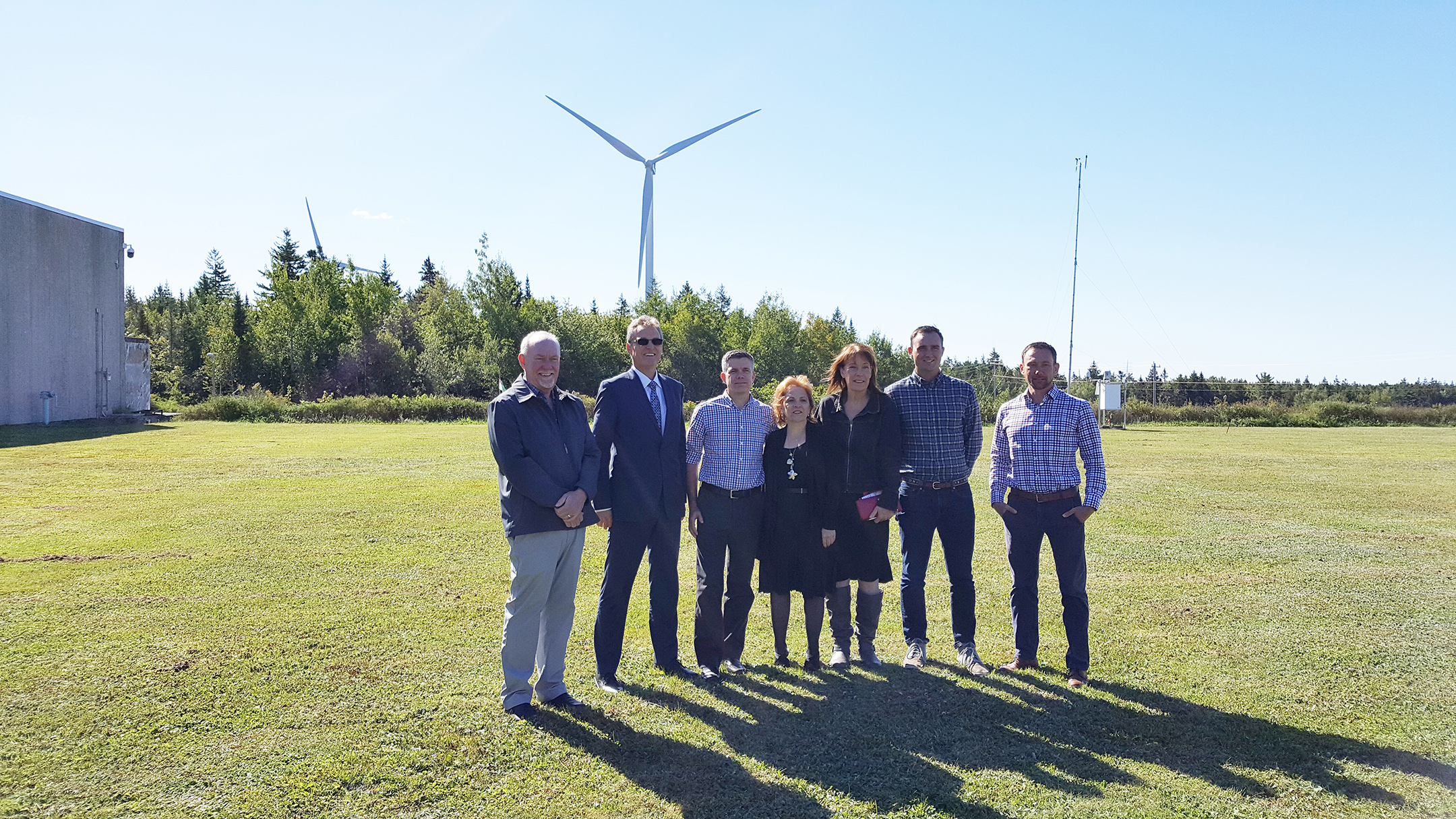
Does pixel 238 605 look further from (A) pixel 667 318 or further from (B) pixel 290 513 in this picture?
(A) pixel 667 318

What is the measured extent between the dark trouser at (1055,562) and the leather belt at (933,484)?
36 centimetres

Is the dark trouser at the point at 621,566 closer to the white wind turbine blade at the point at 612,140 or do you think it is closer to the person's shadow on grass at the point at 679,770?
the person's shadow on grass at the point at 679,770

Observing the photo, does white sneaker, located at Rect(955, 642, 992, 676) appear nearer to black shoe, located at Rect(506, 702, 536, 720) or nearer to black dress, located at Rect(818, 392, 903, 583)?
black dress, located at Rect(818, 392, 903, 583)

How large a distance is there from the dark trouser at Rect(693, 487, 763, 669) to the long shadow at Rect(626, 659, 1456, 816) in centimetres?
31

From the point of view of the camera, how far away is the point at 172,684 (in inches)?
191

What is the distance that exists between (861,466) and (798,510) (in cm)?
47

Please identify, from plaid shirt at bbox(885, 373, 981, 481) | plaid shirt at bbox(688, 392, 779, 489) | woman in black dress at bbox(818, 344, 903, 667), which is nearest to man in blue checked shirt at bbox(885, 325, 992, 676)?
plaid shirt at bbox(885, 373, 981, 481)

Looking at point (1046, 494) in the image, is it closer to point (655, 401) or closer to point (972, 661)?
point (972, 661)

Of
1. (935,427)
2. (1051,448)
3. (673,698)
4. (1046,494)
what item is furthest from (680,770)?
(1051,448)

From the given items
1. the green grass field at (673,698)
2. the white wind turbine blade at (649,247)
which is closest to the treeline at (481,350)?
the white wind turbine blade at (649,247)

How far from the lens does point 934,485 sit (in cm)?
530

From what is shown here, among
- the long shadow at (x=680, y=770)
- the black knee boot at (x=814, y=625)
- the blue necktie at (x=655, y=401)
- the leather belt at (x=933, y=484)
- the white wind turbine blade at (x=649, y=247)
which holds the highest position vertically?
the white wind turbine blade at (x=649, y=247)

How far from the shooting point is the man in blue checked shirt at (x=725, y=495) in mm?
5027

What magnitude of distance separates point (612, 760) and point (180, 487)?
12.5 metres
